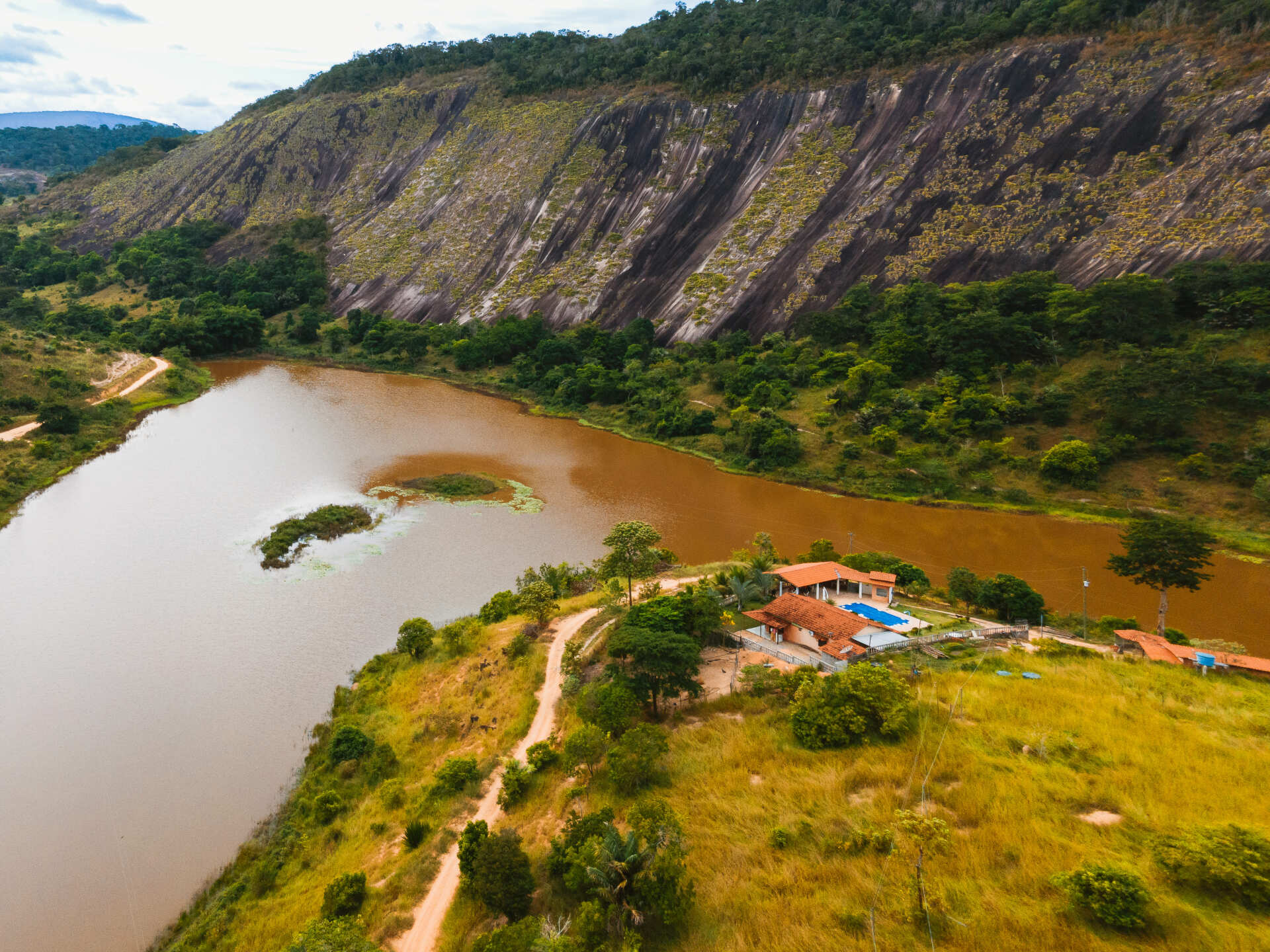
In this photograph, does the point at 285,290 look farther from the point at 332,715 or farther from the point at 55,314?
the point at 332,715

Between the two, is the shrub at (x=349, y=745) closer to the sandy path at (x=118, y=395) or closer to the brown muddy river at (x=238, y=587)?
the brown muddy river at (x=238, y=587)

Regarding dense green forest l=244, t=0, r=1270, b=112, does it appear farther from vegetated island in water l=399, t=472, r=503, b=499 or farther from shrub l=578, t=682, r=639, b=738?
shrub l=578, t=682, r=639, b=738

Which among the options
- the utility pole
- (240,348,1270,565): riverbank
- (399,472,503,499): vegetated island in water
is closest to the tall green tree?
the utility pole

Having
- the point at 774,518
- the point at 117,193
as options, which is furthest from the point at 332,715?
the point at 117,193

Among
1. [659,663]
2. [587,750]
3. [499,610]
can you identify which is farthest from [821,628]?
[499,610]

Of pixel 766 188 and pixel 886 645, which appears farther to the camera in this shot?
pixel 766 188

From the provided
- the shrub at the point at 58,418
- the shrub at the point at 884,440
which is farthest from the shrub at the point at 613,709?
the shrub at the point at 58,418

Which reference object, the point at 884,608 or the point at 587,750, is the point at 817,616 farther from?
the point at 587,750
